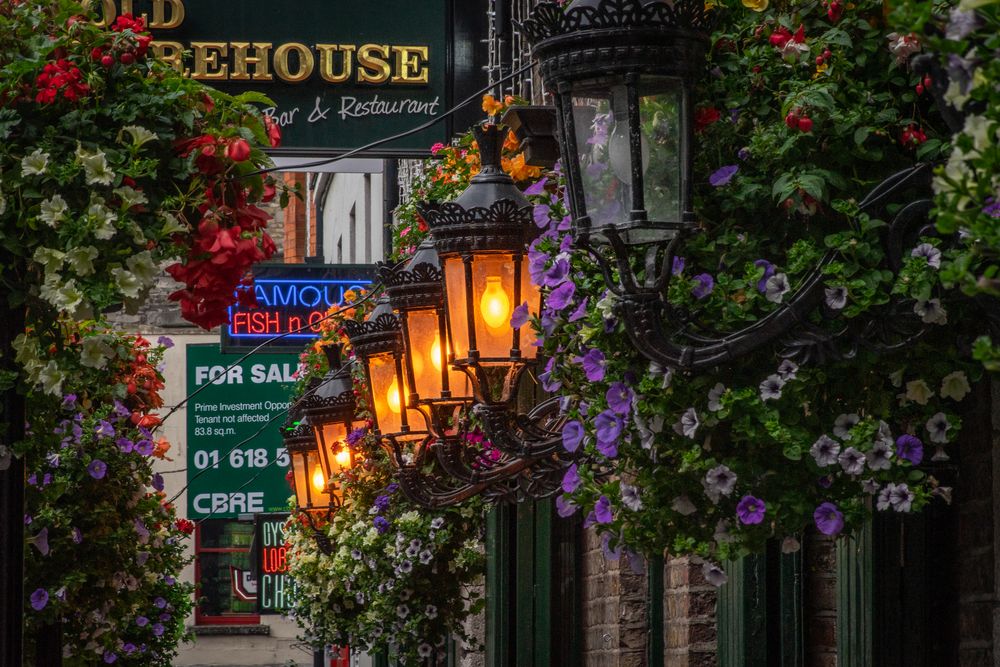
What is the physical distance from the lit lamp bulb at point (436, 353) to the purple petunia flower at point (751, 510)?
2623 mm

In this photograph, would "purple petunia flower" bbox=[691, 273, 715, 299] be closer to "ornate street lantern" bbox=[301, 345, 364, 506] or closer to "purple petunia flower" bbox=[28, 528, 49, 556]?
"purple petunia flower" bbox=[28, 528, 49, 556]

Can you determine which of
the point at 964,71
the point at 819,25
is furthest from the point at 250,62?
the point at 964,71

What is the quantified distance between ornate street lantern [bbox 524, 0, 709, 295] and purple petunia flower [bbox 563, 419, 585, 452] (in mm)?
444

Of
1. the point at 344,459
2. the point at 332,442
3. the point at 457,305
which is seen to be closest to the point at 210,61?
the point at 332,442

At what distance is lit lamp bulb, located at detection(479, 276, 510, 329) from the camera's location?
539cm

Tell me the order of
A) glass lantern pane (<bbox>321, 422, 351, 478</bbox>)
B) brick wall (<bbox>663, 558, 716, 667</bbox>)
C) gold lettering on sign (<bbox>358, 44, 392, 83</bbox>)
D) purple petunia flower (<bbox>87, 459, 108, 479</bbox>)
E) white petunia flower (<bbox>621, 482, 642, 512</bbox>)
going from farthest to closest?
glass lantern pane (<bbox>321, 422, 351, 478</bbox>), gold lettering on sign (<bbox>358, 44, 392, 83</bbox>), purple petunia flower (<bbox>87, 459, 108, 479</bbox>), brick wall (<bbox>663, 558, 716, 667</bbox>), white petunia flower (<bbox>621, 482, 642, 512</bbox>)

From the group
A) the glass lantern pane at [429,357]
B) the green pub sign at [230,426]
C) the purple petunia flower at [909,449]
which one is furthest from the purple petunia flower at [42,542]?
the green pub sign at [230,426]

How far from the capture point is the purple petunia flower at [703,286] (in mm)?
3377

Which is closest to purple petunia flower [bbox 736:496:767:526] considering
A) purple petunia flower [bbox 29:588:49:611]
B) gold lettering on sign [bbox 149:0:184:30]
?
purple petunia flower [bbox 29:588:49:611]

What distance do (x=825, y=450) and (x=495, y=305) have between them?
88.3 inches

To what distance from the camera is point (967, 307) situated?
3.22 metres

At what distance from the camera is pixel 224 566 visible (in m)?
21.1

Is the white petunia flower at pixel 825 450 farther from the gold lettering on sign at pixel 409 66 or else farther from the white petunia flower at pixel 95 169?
the gold lettering on sign at pixel 409 66

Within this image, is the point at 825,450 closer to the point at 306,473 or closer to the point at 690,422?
the point at 690,422
